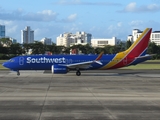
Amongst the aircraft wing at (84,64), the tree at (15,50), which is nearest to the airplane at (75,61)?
the aircraft wing at (84,64)

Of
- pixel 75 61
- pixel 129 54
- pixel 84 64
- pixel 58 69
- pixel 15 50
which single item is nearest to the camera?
pixel 58 69

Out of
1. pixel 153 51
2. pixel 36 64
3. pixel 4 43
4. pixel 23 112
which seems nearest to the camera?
pixel 23 112

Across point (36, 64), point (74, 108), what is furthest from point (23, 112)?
point (36, 64)

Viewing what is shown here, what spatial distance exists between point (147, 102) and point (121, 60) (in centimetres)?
2528

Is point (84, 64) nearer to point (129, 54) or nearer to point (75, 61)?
point (75, 61)

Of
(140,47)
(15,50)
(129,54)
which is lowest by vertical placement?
(129,54)

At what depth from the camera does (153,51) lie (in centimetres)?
15912

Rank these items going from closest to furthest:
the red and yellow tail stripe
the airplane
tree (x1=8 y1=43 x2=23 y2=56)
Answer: the airplane, the red and yellow tail stripe, tree (x1=8 y1=43 x2=23 y2=56)

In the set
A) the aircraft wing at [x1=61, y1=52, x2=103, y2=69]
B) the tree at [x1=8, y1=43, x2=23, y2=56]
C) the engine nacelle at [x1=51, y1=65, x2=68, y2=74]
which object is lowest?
the engine nacelle at [x1=51, y1=65, x2=68, y2=74]

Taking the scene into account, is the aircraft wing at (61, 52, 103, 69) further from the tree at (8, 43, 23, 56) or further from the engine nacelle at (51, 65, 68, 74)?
the tree at (8, 43, 23, 56)

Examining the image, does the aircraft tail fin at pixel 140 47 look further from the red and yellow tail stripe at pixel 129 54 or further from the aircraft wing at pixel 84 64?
the aircraft wing at pixel 84 64

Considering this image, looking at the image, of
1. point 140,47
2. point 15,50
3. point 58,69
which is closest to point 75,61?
point 58,69

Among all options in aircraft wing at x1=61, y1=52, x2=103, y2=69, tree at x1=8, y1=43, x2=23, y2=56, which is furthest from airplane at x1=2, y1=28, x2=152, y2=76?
tree at x1=8, y1=43, x2=23, y2=56

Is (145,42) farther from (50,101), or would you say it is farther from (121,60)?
(50,101)
